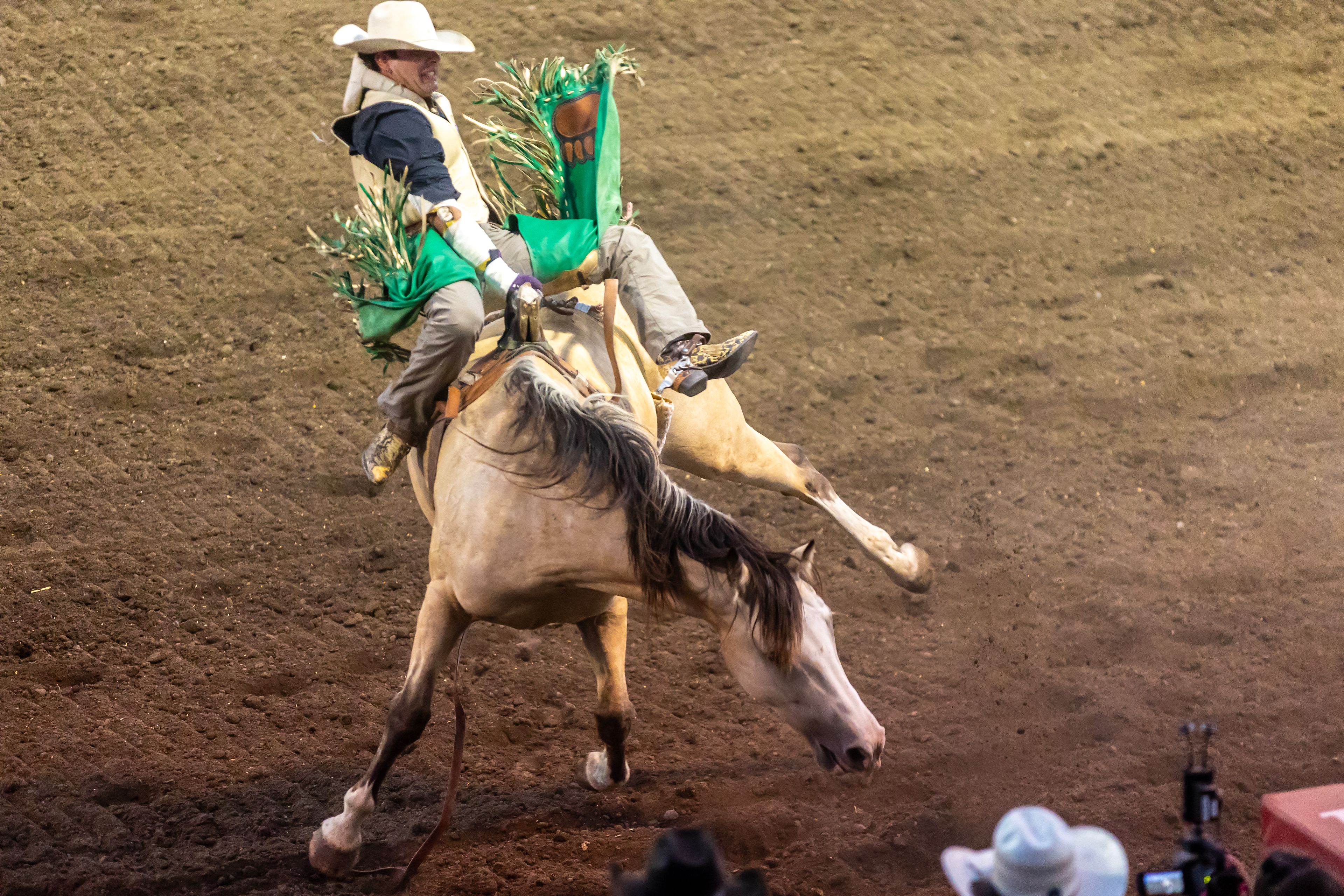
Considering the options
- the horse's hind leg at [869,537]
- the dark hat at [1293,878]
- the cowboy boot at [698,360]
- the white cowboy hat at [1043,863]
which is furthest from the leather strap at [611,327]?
the dark hat at [1293,878]

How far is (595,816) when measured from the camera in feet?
14.6

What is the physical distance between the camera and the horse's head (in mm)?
3342

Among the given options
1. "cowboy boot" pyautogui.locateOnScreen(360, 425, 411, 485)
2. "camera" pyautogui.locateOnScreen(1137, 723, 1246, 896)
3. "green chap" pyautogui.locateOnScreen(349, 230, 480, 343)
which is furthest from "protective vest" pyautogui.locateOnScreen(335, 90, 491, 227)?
"camera" pyautogui.locateOnScreen(1137, 723, 1246, 896)

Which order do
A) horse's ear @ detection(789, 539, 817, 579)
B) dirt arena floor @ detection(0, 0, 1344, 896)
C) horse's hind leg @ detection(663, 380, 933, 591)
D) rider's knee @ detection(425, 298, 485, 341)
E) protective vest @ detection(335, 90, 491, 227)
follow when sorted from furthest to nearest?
horse's hind leg @ detection(663, 380, 933, 591) < dirt arena floor @ detection(0, 0, 1344, 896) < protective vest @ detection(335, 90, 491, 227) < rider's knee @ detection(425, 298, 485, 341) < horse's ear @ detection(789, 539, 817, 579)

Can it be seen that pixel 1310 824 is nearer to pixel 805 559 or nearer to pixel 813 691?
pixel 813 691

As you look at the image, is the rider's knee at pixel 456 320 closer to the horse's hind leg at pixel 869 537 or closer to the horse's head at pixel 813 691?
the horse's head at pixel 813 691

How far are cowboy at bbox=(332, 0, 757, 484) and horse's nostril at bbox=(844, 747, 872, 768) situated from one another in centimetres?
128

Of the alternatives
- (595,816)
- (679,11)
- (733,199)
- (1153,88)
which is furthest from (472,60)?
(595,816)

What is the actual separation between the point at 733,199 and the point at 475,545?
476 centimetres

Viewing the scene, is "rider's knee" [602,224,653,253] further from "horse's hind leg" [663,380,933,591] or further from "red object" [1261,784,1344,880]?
"red object" [1261,784,1344,880]

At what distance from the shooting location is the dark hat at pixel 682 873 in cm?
203

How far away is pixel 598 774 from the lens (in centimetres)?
453

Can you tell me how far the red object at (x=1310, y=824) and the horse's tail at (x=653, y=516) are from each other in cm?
127

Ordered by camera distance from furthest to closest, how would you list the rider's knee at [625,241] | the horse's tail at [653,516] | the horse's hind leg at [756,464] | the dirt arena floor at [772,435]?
1. the horse's hind leg at [756,464]
2. the dirt arena floor at [772,435]
3. the rider's knee at [625,241]
4. the horse's tail at [653,516]
